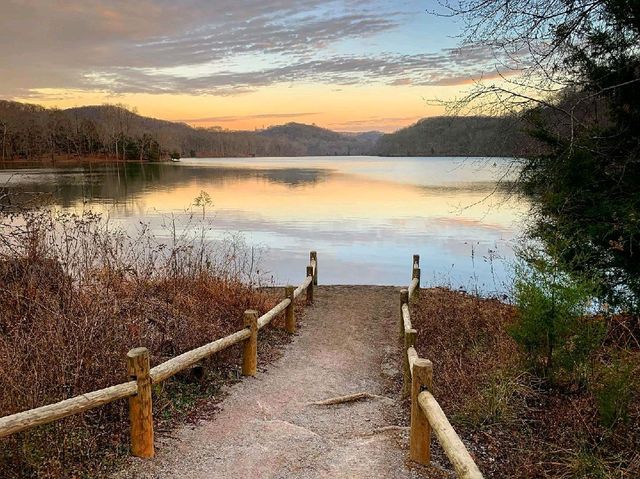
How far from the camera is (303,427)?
586cm

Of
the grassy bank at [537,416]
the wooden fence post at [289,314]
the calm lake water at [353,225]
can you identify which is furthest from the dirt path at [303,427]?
the calm lake water at [353,225]

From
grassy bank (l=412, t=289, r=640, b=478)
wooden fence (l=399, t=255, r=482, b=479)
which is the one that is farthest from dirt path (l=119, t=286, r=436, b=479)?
grassy bank (l=412, t=289, r=640, b=478)

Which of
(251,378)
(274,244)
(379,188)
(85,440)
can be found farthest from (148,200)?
(85,440)

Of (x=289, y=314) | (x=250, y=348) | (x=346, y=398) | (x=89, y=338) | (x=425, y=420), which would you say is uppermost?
(x=89, y=338)

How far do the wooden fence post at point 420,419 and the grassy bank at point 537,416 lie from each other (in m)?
0.35

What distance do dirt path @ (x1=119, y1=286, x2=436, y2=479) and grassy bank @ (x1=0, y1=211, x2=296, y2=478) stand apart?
44cm

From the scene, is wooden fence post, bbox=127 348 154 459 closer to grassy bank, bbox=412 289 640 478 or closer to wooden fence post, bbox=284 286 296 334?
grassy bank, bbox=412 289 640 478

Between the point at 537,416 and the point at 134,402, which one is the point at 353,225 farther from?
the point at 134,402

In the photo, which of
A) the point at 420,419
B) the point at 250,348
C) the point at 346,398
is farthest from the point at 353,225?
the point at 420,419

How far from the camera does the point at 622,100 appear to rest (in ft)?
28.0

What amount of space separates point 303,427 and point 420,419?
5.40 feet

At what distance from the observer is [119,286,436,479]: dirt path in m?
4.69

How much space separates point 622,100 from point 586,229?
240 centimetres

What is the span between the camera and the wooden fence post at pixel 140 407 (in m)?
4.67
